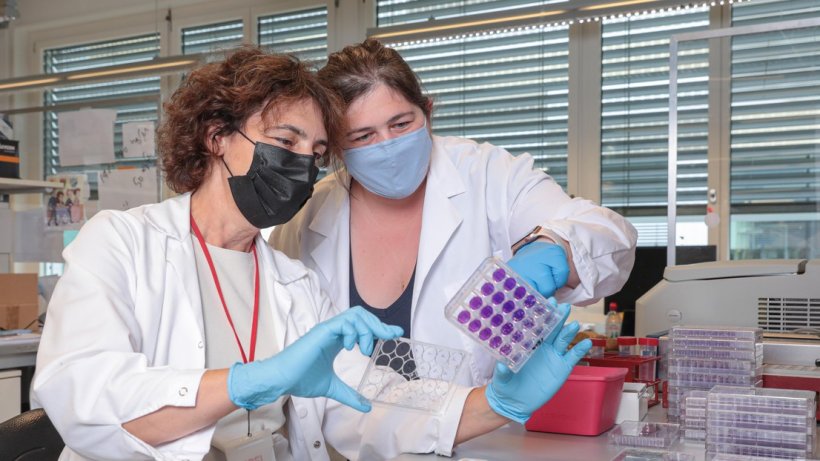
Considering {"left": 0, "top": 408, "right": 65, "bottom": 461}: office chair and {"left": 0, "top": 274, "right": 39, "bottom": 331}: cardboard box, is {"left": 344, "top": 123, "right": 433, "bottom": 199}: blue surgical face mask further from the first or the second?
{"left": 0, "top": 274, "right": 39, "bottom": 331}: cardboard box

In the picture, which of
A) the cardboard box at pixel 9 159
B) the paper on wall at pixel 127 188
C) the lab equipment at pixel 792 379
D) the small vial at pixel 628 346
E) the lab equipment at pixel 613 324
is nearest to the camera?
the lab equipment at pixel 792 379

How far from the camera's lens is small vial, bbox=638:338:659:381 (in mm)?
1731

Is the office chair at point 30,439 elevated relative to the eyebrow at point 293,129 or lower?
lower

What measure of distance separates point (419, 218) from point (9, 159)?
2520 mm

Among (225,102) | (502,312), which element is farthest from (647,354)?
(225,102)

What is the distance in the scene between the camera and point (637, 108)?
4.65m

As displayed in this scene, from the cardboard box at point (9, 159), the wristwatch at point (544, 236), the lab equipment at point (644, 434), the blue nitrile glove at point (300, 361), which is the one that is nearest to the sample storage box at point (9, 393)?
the cardboard box at point (9, 159)

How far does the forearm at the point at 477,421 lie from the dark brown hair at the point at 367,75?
68cm

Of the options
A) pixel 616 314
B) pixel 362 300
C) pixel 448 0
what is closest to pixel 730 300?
pixel 362 300

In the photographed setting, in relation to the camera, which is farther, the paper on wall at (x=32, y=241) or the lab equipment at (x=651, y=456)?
the paper on wall at (x=32, y=241)

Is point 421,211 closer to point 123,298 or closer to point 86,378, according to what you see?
point 123,298

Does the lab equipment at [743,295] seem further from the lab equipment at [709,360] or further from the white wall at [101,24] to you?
the white wall at [101,24]

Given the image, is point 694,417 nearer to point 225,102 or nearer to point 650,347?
point 650,347

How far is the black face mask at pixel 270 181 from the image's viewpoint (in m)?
1.42
